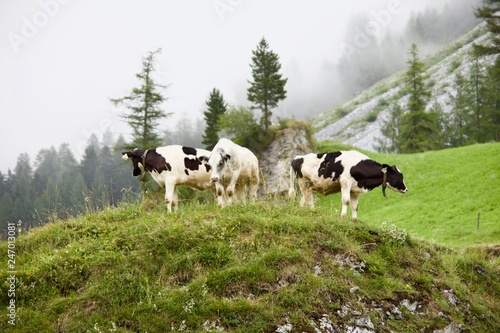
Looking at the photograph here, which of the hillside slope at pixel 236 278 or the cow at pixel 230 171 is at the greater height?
the cow at pixel 230 171

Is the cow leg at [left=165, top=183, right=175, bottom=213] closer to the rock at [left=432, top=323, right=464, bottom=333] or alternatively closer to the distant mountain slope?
the rock at [left=432, top=323, right=464, bottom=333]

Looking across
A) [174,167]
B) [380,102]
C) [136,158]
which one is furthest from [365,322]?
[380,102]

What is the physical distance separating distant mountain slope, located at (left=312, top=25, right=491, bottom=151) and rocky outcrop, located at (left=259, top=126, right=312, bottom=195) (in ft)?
249

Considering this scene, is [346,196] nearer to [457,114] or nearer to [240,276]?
[240,276]

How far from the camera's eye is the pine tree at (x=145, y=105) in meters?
37.4

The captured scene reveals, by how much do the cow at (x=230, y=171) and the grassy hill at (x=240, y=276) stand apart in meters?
1.02

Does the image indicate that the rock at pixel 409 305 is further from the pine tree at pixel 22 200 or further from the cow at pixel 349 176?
the pine tree at pixel 22 200

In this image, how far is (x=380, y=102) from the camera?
505 feet

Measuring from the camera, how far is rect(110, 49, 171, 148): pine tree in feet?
123

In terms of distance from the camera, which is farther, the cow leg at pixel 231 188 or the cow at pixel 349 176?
Answer: the cow at pixel 349 176

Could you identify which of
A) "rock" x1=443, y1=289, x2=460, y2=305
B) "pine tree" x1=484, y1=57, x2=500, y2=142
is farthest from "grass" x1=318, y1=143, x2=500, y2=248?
"pine tree" x1=484, y1=57, x2=500, y2=142

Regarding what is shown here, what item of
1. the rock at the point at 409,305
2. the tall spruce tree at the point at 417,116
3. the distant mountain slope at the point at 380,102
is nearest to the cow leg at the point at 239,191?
the rock at the point at 409,305

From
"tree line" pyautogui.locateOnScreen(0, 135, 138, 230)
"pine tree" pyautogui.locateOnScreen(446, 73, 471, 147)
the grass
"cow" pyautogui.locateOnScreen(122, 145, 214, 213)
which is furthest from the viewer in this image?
"pine tree" pyautogui.locateOnScreen(446, 73, 471, 147)

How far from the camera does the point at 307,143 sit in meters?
44.9
